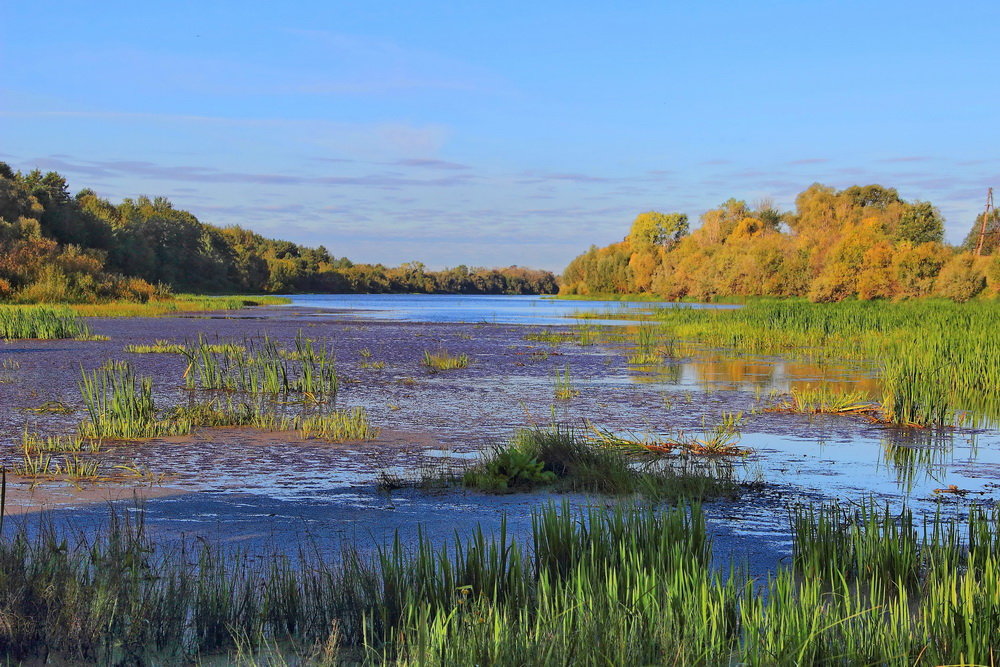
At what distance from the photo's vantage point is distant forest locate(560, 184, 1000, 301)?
164 feet

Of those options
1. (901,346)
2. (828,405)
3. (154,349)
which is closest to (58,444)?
(828,405)

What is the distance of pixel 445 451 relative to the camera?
959cm

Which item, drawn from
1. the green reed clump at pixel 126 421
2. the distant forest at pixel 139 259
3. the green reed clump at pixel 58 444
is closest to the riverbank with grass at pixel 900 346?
the green reed clump at pixel 126 421

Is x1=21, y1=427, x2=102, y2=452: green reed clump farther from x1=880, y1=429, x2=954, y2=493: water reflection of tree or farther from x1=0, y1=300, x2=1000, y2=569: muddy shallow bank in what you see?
x1=880, y1=429, x2=954, y2=493: water reflection of tree

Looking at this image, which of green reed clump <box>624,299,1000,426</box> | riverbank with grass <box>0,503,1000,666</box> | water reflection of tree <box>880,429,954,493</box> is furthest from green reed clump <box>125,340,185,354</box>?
riverbank with grass <box>0,503,1000,666</box>

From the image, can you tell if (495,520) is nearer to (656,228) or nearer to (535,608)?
(535,608)

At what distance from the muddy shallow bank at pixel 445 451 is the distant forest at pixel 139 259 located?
25828 millimetres

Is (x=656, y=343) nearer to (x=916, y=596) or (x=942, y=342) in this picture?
(x=942, y=342)

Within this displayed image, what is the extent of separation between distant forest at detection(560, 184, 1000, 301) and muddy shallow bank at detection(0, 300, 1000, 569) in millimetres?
34470

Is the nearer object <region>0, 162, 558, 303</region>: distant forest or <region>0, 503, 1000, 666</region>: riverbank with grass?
<region>0, 503, 1000, 666</region>: riverbank with grass

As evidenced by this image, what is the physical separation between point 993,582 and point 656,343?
21.1 metres

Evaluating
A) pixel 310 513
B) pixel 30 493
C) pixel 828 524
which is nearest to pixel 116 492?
pixel 30 493

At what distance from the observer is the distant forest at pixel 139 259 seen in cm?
4362

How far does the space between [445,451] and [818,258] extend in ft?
190
